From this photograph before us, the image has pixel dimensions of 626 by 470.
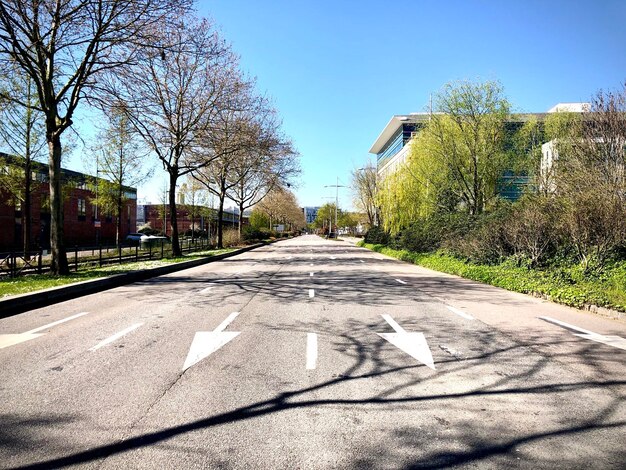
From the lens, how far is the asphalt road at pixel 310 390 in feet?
11.9

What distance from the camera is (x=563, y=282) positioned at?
13523mm

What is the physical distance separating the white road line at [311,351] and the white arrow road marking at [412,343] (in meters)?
1.15

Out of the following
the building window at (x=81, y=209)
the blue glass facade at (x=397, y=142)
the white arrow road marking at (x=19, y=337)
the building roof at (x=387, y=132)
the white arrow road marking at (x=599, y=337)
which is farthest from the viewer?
the building roof at (x=387, y=132)

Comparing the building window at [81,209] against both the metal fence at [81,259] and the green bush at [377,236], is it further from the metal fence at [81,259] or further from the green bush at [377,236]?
the green bush at [377,236]

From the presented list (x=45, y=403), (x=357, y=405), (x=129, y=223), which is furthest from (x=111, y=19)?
(x=129, y=223)

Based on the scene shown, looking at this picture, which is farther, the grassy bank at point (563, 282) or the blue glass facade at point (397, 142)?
the blue glass facade at point (397, 142)

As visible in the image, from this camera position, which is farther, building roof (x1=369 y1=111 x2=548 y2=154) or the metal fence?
building roof (x1=369 y1=111 x2=548 y2=154)

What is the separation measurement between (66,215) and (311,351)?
54.3 metres

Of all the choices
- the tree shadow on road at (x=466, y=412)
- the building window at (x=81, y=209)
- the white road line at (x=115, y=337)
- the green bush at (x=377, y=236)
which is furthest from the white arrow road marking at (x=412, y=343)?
the building window at (x=81, y=209)

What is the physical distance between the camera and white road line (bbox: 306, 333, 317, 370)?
235 inches

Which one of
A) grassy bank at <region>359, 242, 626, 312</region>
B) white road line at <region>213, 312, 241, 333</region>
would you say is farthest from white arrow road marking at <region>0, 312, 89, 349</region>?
grassy bank at <region>359, 242, 626, 312</region>

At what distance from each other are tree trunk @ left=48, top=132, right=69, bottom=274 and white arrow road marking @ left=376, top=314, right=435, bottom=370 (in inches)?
498

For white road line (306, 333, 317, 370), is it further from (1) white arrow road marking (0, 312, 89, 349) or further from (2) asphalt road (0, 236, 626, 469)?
(1) white arrow road marking (0, 312, 89, 349)

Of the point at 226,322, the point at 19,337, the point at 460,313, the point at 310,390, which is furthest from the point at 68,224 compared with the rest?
the point at 310,390
